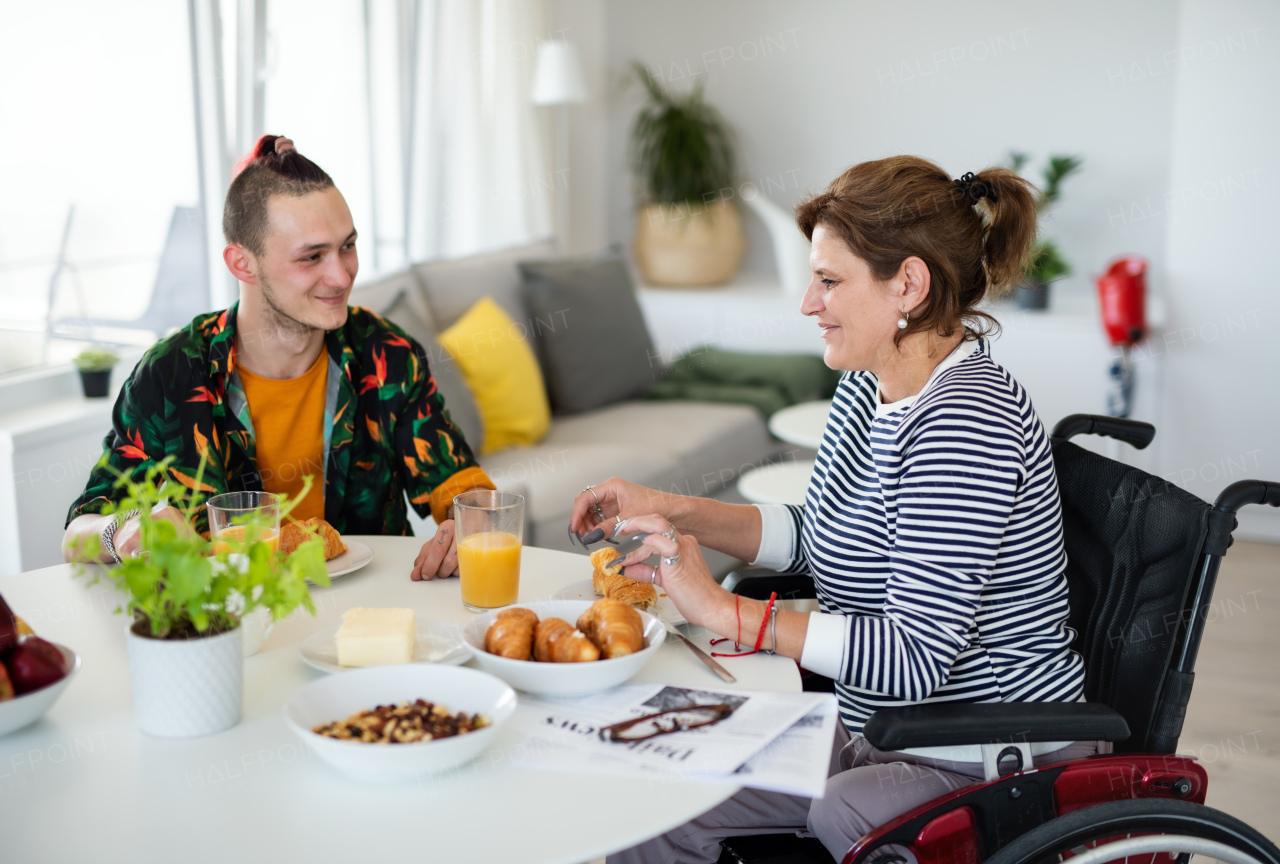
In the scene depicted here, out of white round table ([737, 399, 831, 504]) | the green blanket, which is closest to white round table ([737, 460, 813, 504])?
white round table ([737, 399, 831, 504])

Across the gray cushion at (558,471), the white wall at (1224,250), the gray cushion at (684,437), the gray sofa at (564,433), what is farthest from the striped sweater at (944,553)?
the white wall at (1224,250)

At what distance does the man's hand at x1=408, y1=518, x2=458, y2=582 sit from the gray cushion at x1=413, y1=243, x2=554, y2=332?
A: 6.20ft

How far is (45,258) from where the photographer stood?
259 centimetres

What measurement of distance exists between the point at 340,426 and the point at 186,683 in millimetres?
816

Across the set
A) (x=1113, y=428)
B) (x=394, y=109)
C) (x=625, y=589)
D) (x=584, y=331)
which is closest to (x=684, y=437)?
(x=584, y=331)

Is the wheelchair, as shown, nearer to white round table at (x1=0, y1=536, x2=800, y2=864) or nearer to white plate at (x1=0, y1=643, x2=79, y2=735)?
white round table at (x1=0, y1=536, x2=800, y2=864)

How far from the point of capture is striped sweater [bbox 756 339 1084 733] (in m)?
1.19

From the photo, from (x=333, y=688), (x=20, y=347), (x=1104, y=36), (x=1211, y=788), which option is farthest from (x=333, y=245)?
(x=1104, y=36)

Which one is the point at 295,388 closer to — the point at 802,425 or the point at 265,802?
the point at 265,802

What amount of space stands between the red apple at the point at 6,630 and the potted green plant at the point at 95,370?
1.85 m

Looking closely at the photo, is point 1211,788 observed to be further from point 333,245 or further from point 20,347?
point 20,347

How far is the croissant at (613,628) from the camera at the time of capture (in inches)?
42.1

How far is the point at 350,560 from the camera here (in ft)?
4.80

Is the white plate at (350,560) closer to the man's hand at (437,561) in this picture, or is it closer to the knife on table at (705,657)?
the man's hand at (437,561)
